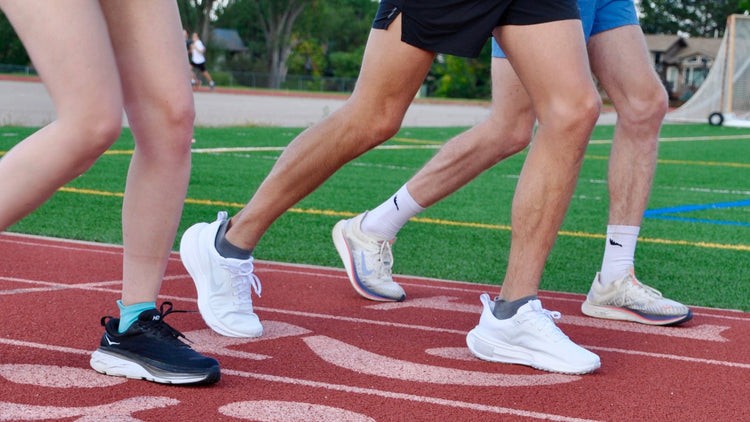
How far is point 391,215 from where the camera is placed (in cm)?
461

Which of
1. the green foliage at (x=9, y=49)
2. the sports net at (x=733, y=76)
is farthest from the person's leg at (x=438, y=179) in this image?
the green foliage at (x=9, y=49)

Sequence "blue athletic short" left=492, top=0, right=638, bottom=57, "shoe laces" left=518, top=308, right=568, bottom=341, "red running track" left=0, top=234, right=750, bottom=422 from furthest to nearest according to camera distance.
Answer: "blue athletic short" left=492, top=0, right=638, bottom=57
"shoe laces" left=518, top=308, right=568, bottom=341
"red running track" left=0, top=234, right=750, bottom=422

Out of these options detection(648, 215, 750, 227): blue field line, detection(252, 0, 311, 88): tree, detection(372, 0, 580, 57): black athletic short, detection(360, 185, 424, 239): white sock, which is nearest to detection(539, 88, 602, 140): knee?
detection(372, 0, 580, 57): black athletic short

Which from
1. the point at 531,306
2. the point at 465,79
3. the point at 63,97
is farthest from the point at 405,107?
the point at 465,79

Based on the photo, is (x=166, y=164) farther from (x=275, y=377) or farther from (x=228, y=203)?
(x=228, y=203)

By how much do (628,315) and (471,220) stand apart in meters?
3.16

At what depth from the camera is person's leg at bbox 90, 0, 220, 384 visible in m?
2.99

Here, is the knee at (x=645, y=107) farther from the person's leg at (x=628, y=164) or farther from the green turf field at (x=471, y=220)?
the green turf field at (x=471, y=220)

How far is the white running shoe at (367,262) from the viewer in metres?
4.51

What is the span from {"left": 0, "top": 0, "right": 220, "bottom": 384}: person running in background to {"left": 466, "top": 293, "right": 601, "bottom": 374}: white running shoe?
1.00 meters

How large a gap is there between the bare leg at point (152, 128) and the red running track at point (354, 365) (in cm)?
39

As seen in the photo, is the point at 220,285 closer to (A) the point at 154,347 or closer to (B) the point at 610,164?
(A) the point at 154,347

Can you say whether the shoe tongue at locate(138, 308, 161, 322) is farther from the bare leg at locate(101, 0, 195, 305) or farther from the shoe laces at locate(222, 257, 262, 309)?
the shoe laces at locate(222, 257, 262, 309)

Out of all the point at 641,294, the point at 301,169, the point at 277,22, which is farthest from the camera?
the point at 277,22
